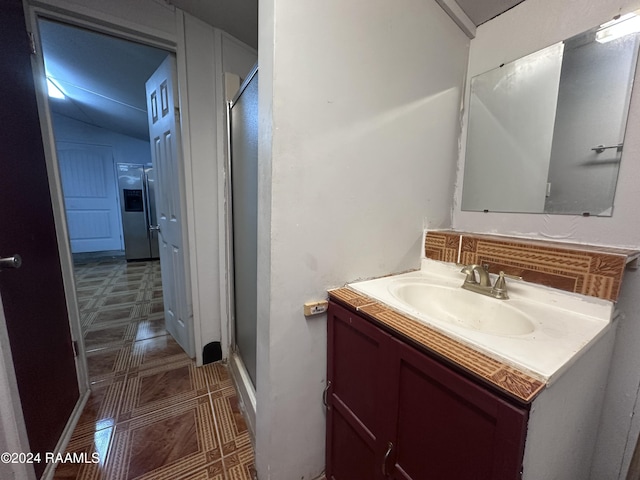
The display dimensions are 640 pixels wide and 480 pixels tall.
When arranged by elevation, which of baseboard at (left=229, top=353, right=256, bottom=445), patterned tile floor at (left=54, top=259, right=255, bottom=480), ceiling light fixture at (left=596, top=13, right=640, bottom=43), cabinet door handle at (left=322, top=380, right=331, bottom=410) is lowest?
patterned tile floor at (left=54, top=259, right=255, bottom=480)

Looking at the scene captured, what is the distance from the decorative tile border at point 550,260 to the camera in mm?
678

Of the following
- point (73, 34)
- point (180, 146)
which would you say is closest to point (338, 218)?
point (180, 146)

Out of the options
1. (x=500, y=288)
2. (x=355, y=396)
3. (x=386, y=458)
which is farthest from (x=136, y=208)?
(x=500, y=288)

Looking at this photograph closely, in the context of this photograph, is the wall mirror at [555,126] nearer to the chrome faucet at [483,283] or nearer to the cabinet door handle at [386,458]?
the chrome faucet at [483,283]

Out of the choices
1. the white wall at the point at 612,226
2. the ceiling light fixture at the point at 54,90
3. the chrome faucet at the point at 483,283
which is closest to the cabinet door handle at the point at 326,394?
the chrome faucet at the point at 483,283

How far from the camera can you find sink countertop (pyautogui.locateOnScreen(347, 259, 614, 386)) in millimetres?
493

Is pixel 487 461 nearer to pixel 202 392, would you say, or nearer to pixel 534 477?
pixel 534 477

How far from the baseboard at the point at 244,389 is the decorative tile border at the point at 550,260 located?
1.16 metres

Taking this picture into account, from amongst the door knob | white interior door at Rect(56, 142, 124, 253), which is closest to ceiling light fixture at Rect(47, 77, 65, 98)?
white interior door at Rect(56, 142, 124, 253)

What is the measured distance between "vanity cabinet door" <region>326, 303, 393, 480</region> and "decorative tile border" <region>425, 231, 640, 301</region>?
22.1 inches

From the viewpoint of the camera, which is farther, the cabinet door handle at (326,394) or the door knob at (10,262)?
the cabinet door handle at (326,394)

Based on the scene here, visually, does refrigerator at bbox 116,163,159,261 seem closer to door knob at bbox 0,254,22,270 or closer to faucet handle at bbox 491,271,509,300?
door knob at bbox 0,254,22,270

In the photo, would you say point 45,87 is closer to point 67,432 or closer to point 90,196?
point 67,432

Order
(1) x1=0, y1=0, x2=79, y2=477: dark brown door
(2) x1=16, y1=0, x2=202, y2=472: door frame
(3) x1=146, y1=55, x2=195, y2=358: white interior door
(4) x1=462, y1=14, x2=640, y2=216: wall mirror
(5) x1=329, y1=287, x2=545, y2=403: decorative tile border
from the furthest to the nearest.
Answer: (3) x1=146, y1=55, x2=195, y2=358: white interior door < (2) x1=16, y1=0, x2=202, y2=472: door frame < (1) x1=0, y1=0, x2=79, y2=477: dark brown door < (4) x1=462, y1=14, x2=640, y2=216: wall mirror < (5) x1=329, y1=287, x2=545, y2=403: decorative tile border
